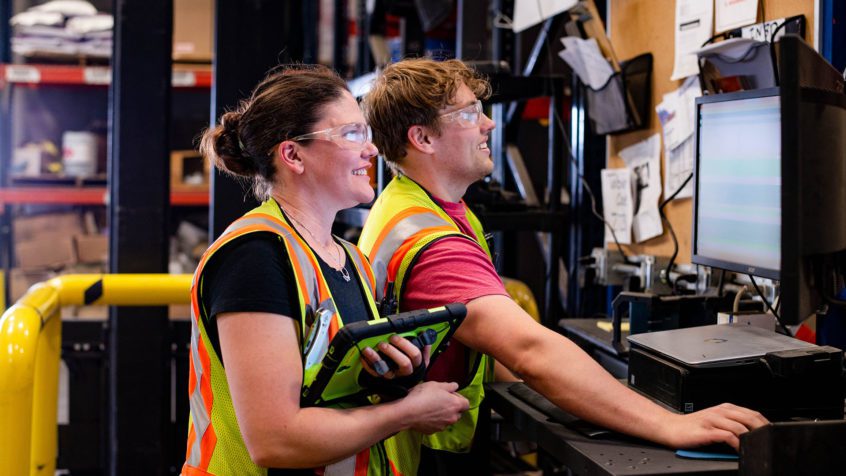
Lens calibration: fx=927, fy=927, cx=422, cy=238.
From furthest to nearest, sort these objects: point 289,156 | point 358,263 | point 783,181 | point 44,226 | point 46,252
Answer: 1. point 44,226
2. point 46,252
3. point 358,263
4. point 289,156
5. point 783,181

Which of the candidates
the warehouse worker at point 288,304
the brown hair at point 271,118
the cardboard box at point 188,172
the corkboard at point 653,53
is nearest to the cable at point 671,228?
the corkboard at point 653,53

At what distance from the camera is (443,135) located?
214 cm

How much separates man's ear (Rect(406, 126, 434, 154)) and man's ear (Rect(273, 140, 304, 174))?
475mm

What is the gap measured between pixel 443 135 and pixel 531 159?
2660mm

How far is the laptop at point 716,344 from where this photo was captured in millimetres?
1633

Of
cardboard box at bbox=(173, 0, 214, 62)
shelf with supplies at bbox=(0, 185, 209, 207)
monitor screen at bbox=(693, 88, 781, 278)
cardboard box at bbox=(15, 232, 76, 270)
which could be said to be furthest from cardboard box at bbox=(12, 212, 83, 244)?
monitor screen at bbox=(693, 88, 781, 278)

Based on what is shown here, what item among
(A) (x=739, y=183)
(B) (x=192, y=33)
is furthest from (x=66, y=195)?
(A) (x=739, y=183)

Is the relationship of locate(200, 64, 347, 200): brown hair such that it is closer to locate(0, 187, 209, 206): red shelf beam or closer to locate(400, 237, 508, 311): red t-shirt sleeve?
locate(400, 237, 508, 311): red t-shirt sleeve

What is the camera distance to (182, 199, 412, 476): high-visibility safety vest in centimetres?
154

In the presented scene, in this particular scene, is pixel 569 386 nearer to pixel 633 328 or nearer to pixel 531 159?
pixel 633 328

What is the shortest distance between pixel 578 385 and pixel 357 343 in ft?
1.49

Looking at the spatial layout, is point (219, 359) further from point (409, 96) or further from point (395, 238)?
point (409, 96)

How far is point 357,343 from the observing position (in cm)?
147

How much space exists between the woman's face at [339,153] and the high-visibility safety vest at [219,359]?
0.13 metres
